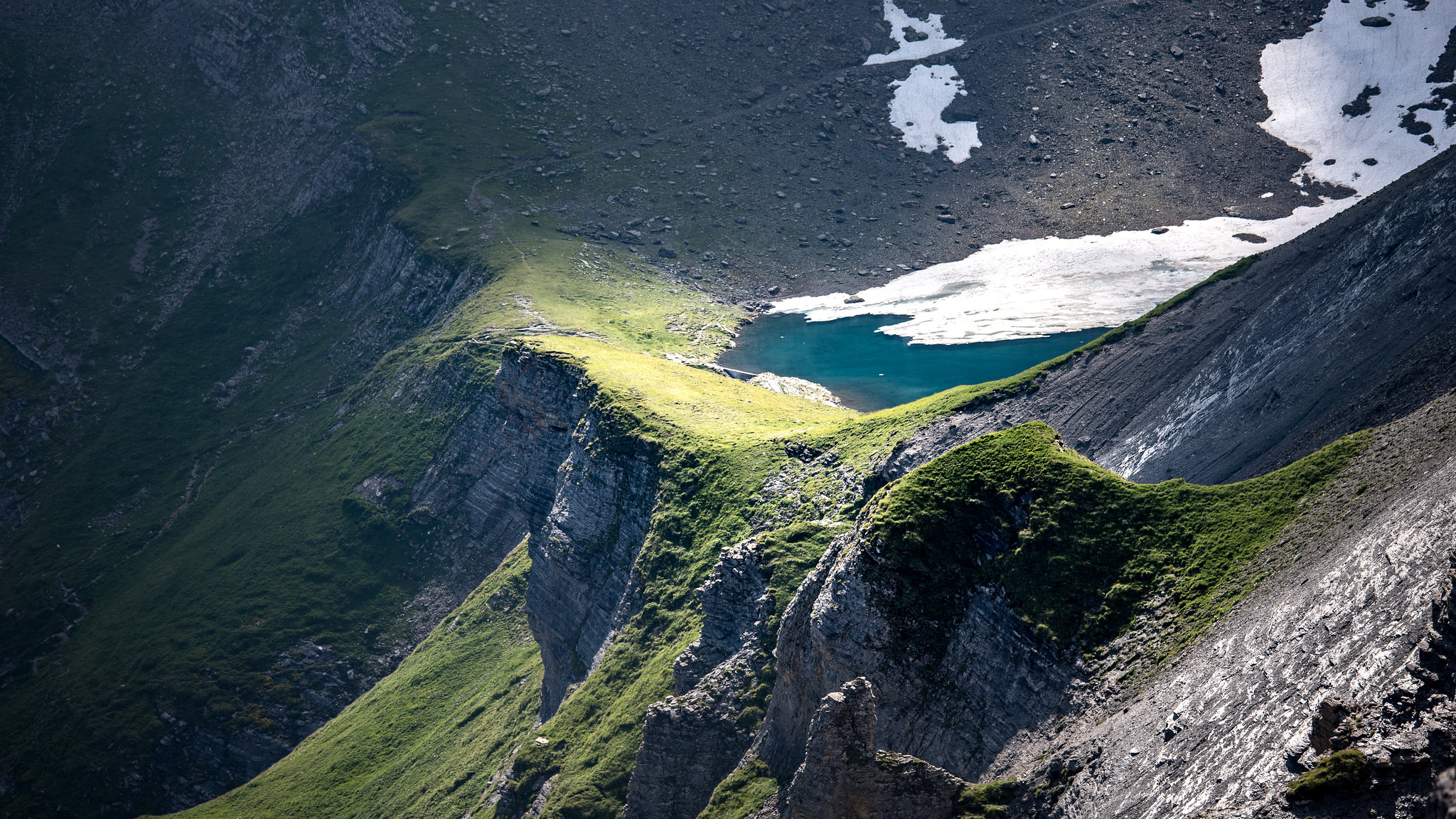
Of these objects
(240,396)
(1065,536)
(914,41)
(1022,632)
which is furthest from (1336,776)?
(914,41)

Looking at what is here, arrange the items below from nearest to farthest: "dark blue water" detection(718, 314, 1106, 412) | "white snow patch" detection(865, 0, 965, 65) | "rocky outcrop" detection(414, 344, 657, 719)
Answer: "rocky outcrop" detection(414, 344, 657, 719), "dark blue water" detection(718, 314, 1106, 412), "white snow patch" detection(865, 0, 965, 65)

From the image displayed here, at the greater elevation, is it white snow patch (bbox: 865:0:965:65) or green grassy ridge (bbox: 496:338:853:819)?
white snow patch (bbox: 865:0:965:65)

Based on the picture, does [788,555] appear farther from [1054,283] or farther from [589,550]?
[1054,283]

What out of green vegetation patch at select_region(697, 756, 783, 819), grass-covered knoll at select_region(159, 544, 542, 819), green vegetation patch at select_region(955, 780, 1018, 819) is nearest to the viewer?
green vegetation patch at select_region(955, 780, 1018, 819)

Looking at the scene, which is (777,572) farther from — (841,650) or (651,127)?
(651,127)

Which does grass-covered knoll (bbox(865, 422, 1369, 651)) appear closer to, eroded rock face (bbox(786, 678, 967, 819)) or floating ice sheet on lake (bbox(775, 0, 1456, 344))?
eroded rock face (bbox(786, 678, 967, 819))

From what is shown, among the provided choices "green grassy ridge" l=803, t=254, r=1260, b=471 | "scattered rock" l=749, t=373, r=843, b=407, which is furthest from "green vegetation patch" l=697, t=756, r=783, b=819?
"scattered rock" l=749, t=373, r=843, b=407

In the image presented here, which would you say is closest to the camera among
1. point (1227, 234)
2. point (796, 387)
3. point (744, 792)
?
point (744, 792)
